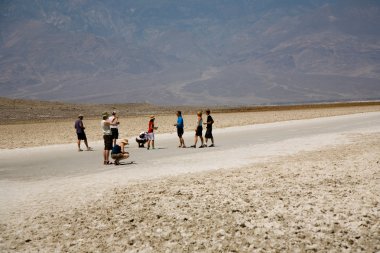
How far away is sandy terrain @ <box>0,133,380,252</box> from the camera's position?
681 centimetres

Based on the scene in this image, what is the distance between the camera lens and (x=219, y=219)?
7625 millimetres

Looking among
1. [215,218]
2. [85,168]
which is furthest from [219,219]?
[85,168]

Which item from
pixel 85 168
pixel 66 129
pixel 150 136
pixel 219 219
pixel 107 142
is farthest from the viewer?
pixel 66 129

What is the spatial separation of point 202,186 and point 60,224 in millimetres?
3202

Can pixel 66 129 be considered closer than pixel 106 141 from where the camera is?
No

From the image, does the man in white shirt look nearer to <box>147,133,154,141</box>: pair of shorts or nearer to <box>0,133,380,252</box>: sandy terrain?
Answer: <box>0,133,380,252</box>: sandy terrain

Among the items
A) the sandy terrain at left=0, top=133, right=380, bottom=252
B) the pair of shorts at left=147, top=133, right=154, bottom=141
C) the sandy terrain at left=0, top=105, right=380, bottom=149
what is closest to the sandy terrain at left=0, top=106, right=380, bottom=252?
the sandy terrain at left=0, top=133, right=380, bottom=252

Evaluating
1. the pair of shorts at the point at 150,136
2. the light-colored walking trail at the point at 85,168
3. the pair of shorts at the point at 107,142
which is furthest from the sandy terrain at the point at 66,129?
the pair of shorts at the point at 107,142

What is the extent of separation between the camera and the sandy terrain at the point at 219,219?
268 inches

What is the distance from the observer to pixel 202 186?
966 centimetres

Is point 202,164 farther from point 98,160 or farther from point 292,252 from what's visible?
point 292,252

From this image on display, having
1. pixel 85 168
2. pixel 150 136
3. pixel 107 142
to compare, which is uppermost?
pixel 107 142

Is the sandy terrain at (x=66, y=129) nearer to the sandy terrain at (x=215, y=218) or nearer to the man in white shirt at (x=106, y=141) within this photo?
the man in white shirt at (x=106, y=141)

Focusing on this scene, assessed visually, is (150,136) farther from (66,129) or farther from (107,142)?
(66,129)
